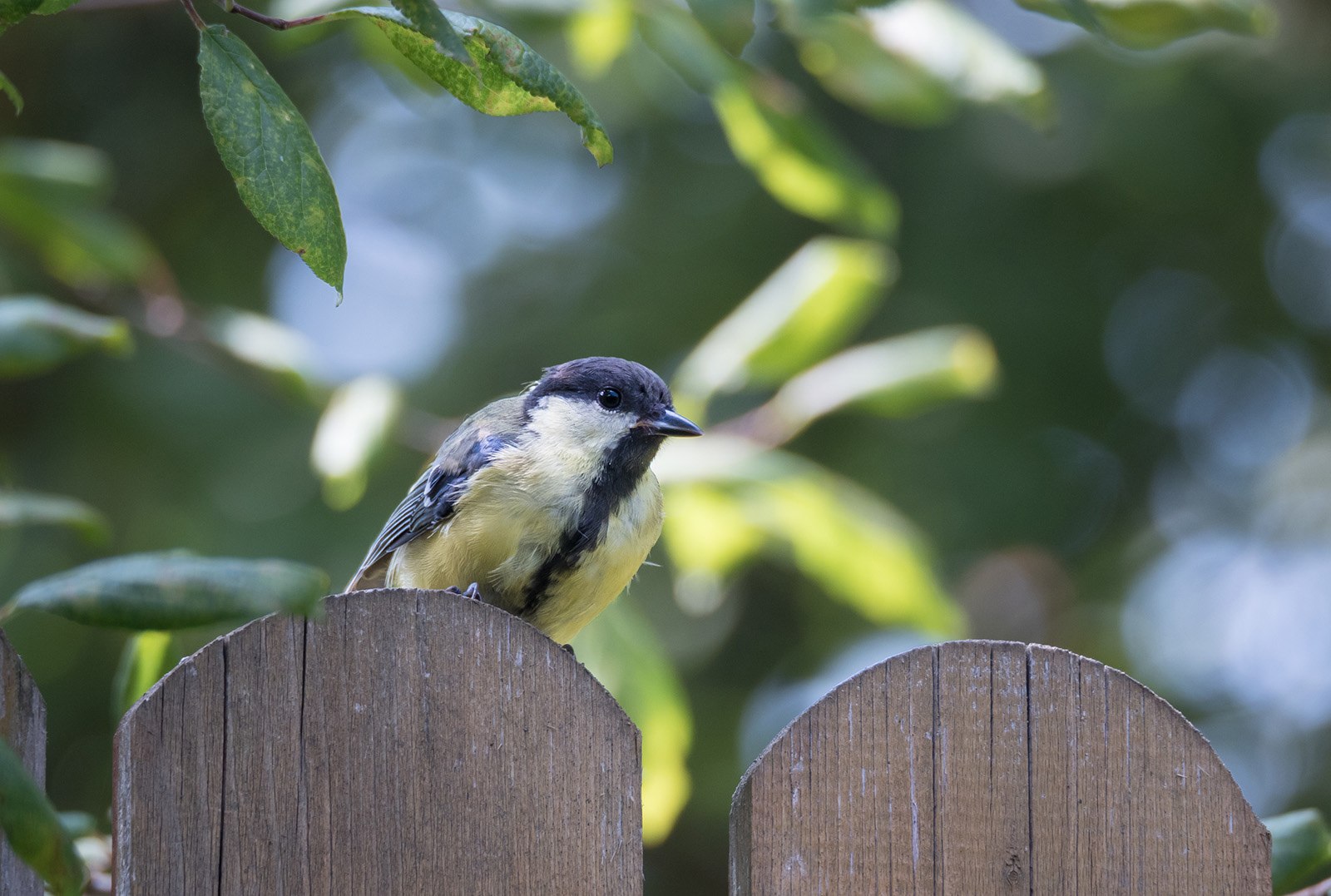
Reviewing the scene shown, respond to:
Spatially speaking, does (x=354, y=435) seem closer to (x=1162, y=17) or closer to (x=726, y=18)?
(x=726, y=18)

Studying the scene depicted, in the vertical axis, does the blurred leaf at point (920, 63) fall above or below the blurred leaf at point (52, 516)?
above

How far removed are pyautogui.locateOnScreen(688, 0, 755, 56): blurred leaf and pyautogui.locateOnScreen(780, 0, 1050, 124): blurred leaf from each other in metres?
0.62

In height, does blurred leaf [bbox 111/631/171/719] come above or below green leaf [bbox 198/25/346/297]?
below

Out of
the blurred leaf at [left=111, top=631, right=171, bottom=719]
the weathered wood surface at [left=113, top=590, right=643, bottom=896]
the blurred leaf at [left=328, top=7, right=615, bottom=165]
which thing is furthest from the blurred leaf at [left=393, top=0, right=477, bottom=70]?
the blurred leaf at [left=111, top=631, right=171, bottom=719]

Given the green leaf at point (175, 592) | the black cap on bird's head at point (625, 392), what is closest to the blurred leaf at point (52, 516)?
the green leaf at point (175, 592)

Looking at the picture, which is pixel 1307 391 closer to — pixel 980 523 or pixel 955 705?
pixel 980 523

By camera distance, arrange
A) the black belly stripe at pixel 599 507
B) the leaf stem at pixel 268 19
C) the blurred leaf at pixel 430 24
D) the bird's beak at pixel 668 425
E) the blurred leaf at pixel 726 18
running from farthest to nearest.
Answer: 1. the bird's beak at pixel 668 425
2. the black belly stripe at pixel 599 507
3. the blurred leaf at pixel 726 18
4. the leaf stem at pixel 268 19
5. the blurred leaf at pixel 430 24

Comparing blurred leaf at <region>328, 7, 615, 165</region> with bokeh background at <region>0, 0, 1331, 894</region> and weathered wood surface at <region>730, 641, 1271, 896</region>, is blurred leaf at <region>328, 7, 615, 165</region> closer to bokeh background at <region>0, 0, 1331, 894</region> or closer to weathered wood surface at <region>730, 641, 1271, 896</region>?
weathered wood surface at <region>730, 641, 1271, 896</region>

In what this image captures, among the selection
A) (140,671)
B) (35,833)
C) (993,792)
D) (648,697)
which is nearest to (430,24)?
(35,833)

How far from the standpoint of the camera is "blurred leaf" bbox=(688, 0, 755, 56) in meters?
2.10

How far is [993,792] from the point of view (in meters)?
1.71

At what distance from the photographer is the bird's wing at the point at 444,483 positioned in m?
3.15

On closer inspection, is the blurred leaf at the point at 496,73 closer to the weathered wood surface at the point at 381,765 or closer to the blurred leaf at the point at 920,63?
the weathered wood surface at the point at 381,765

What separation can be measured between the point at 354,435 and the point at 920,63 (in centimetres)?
154
